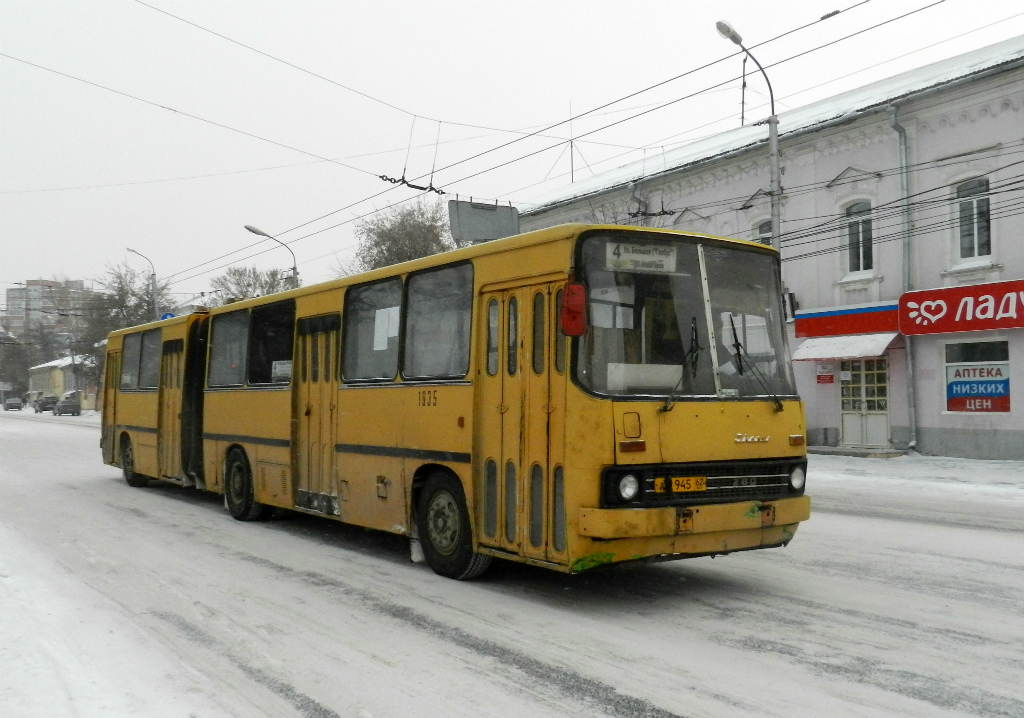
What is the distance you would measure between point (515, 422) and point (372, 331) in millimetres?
2754

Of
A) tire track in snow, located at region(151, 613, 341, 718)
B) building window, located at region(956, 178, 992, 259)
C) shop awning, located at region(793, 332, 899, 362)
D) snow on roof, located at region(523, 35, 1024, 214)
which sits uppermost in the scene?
snow on roof, located at region(523, 35, 1024, 214)

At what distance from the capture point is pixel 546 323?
23.0 feet

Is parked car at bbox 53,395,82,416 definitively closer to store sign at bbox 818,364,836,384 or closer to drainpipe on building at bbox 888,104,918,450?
store sign at bbox 818,364,836,384

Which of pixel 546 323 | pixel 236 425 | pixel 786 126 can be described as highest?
pixel 786 126

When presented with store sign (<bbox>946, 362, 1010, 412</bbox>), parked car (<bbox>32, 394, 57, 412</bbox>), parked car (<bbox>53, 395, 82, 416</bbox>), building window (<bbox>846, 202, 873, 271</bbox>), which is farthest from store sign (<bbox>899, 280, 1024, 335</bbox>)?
parked car (<bbox>32, 394, 57, 412</bbox>)

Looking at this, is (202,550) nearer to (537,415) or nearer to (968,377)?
(537,415)

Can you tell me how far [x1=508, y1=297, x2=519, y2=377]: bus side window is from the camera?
730 cm

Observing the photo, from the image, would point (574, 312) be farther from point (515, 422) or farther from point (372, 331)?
point (372, 331)

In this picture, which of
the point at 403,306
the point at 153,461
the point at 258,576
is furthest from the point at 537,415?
the point at 153,461

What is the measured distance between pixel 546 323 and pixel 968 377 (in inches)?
705

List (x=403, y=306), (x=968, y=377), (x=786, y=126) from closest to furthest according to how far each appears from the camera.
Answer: (x=403, y=306) → (x=968, y=377) → (x=786, y=126)

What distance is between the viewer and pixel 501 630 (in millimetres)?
6281

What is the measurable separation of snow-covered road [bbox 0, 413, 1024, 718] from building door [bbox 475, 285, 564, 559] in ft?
1.92

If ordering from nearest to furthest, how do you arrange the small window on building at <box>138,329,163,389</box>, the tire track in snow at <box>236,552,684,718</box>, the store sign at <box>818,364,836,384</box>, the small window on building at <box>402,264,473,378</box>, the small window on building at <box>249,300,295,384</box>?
the tire track in snow at <box>236,552,684,718</box> → the small window on building at <box>402,264,473,378</box> → the small window on building at <box>249,300,295,384</box> → the small window on building at <box>138,329,163,389</box> → the store sign at <box>818,364,836,384</box>
